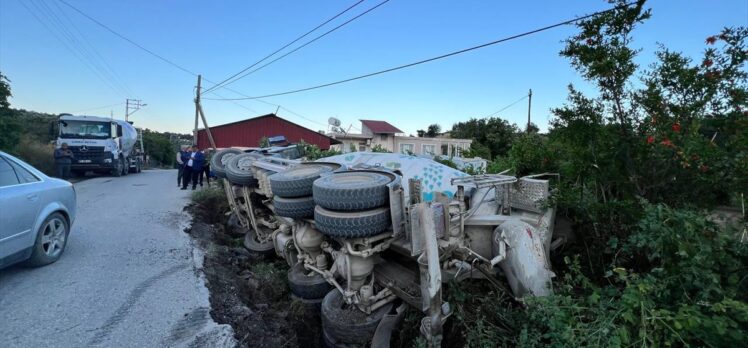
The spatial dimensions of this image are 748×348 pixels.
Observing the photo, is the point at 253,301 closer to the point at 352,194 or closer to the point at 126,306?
the point at 126,306

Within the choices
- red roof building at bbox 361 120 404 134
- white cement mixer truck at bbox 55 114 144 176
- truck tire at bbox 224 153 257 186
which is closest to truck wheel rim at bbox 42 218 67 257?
truck tire at bbox 224 153 257 186

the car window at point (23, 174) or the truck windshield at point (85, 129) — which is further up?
the truck windshield at point (85, 129)

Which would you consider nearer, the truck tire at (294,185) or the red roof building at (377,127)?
the truck tire at (294,185)

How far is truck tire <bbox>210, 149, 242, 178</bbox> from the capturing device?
7198 mm

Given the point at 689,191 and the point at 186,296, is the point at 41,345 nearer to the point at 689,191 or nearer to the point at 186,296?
the point at 186,296

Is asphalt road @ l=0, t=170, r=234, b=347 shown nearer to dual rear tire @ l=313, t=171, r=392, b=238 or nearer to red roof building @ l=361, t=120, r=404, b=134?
dual rear tire @ l=313, t=171, r=392, b=238

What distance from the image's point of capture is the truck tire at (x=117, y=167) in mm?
14365

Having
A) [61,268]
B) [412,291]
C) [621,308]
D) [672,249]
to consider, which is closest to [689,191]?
[672,249]

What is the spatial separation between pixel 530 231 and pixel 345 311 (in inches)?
76.5

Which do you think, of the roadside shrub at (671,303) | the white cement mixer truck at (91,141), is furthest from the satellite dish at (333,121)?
the roadside shrub at (671,303)

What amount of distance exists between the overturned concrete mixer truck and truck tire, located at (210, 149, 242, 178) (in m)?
3.87

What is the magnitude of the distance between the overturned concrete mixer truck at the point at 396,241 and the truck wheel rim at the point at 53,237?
269cm

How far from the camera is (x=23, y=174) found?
11.8ft

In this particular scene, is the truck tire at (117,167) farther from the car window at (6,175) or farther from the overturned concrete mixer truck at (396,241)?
the overturned concrete mixer truck at (396,241)
